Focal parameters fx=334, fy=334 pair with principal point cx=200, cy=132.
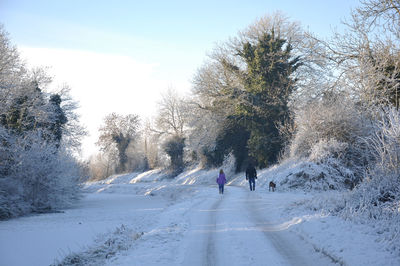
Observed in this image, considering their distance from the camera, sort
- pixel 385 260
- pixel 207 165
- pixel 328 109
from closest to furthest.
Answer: pixel 385 260 → pixel 328 109 → pixel 207 165

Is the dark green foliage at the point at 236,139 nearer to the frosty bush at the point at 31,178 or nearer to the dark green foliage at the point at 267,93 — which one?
the dark green foliage at the point at 267,93

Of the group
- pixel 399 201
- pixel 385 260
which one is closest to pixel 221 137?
pixel 399 201

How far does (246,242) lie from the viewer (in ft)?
25.6

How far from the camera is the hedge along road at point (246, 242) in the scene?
6.57 metres

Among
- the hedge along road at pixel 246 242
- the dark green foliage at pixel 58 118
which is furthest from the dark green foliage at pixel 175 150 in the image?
the hedge along road at pixel 246 242

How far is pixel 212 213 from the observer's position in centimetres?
1248

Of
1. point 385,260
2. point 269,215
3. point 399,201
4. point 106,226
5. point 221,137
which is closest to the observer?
point 385,260

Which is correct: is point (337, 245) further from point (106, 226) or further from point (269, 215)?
point (106, 226)

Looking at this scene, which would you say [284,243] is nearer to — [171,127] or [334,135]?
[334,135]

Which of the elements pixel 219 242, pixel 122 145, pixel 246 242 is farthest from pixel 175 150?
pixel 246 242

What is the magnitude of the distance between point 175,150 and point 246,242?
133 feet

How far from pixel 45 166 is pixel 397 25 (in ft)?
63.8

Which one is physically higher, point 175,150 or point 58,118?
point 58,118

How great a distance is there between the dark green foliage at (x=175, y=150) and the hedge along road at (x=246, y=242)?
1424 inches
